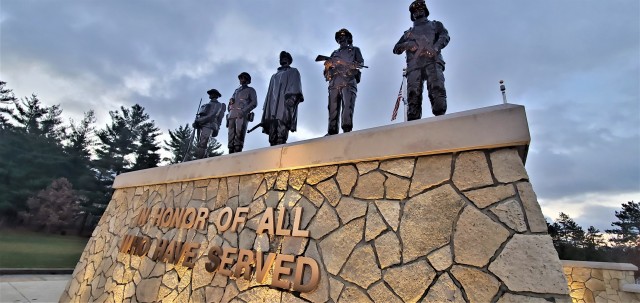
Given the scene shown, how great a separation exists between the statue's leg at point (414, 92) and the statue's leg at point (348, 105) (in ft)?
2.96

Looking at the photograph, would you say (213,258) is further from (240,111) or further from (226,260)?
(240,111)

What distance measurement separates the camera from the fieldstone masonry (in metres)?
1.82

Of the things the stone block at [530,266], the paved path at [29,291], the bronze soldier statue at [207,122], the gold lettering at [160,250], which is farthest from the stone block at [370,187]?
the paved path at [29,291]

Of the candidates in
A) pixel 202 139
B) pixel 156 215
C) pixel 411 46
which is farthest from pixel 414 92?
pixel 202 139

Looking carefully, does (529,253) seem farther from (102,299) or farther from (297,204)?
(102,299)

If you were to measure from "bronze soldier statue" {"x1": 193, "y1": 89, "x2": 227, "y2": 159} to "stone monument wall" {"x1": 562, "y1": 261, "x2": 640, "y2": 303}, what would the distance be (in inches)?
373

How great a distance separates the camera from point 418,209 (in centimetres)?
223

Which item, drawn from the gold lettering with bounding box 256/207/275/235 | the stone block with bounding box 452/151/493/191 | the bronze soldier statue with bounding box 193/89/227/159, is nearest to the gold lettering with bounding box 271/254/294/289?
the gold lettering with bounding box 256/207/275/235

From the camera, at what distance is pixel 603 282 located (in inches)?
284

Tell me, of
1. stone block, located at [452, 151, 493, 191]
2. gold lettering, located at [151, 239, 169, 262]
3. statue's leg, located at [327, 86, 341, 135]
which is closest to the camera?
stone block, located at [452, 151, 493, 191]

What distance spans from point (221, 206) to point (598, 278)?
984 centimetres

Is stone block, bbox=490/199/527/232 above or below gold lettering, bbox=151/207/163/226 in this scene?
above

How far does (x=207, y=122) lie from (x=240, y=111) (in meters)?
1.28

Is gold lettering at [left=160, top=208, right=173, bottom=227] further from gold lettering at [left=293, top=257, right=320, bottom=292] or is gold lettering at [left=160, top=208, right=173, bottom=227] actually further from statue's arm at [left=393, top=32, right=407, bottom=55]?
statue's arm at [left=393, top=32, right=407, bottom=55]
